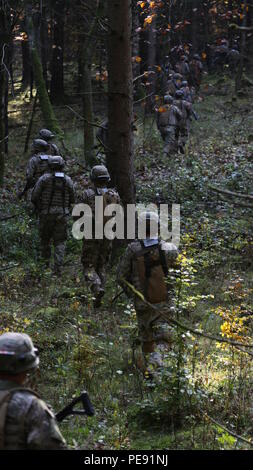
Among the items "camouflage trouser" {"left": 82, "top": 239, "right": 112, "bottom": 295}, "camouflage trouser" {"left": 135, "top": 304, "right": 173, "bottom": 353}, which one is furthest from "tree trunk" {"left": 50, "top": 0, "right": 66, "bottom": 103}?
"camouflage trouser" {"left": 135, "top": 304, "right": 173, "bottom": 353}

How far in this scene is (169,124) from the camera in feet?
65.8

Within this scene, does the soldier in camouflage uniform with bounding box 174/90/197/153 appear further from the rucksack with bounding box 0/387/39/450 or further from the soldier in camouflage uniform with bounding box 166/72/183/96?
the rucksack with bounding box 0/387/39/450

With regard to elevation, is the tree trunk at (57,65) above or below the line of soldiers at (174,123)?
above

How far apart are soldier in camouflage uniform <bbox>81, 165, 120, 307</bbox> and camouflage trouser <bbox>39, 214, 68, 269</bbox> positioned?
1.50 meters

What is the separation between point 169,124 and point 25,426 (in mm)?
16964

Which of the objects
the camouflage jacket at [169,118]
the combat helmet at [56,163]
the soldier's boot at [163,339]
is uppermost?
the camouflage jacket at [169,118]

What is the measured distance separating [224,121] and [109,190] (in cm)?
1511

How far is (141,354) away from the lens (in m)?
7.86

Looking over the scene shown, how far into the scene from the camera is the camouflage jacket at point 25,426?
3826 mm

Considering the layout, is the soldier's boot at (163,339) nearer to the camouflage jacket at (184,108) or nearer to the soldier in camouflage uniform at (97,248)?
the soldier in camouflage uniform at (97,248)

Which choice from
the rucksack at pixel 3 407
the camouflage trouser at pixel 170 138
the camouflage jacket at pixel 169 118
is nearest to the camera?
the rucksack at pixel 3 407

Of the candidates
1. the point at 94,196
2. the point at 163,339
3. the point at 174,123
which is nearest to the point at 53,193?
the point at 94,196

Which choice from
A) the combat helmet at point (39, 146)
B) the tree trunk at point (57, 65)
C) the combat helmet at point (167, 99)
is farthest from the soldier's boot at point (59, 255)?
the tree trunk at point (57, 65)

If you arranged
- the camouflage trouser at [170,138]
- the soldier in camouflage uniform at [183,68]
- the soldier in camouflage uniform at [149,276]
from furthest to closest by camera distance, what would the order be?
the soldier in camouflage uniform at [183,68] < the camouflage trouser at [170,138] < the soldier in camouflage uniform at [149,276]
